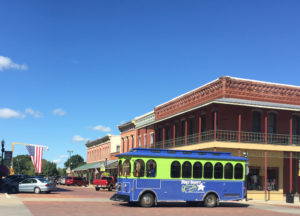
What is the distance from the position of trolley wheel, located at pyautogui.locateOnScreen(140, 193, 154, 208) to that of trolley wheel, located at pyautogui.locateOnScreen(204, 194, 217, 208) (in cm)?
327

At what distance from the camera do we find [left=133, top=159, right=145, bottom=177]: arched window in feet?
69.0

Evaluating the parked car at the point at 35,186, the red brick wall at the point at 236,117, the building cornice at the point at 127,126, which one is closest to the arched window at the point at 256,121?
the red brick wall at the point at 236,117

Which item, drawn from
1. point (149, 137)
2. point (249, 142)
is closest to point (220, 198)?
point (249, 142)

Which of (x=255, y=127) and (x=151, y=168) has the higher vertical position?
(x=255, y=127)

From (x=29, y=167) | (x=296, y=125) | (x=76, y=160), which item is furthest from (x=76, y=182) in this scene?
(x=29, y=167)

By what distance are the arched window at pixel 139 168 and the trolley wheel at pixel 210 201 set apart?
163 inches

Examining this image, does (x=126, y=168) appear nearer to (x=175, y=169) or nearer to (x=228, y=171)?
(x=175, y=169)

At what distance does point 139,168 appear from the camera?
21141 millimetres

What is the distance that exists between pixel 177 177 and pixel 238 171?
3.92 m

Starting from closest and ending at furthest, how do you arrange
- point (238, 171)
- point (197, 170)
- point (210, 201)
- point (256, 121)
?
point (197, 170) < point (210, 201) < point (238, 171) < point (256, 121)

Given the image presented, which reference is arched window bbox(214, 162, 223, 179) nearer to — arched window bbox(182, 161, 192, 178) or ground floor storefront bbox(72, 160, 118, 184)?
arched window bbox(182, 161, 192, 178)

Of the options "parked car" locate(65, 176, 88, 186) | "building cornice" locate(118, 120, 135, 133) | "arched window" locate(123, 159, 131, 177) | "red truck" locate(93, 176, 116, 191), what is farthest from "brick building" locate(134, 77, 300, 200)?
"parked car" locate(65, 176, 88, 186)

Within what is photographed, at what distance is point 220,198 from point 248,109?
1314cm

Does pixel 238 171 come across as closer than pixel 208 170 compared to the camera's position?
No
